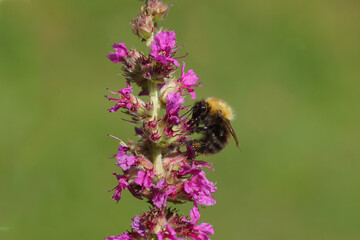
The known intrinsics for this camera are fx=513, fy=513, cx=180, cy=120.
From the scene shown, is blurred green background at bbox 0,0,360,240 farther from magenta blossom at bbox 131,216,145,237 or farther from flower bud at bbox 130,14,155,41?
flower bud at bbox 130,14,155,41

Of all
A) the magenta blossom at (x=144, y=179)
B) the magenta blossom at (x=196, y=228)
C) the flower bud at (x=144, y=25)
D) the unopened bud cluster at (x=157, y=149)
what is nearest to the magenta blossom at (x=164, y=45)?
the unopened bud cluster at (x=157, y=149)

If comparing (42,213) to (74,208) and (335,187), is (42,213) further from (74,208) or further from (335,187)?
(335,187)

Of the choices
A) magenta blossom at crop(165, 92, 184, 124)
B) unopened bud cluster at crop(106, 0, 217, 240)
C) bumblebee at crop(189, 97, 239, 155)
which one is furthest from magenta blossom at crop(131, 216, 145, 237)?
bumblebee at crop(189, 97, 239, 155)

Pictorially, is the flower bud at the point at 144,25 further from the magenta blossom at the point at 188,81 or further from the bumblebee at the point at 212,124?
the bumblebee at the point at 212,124

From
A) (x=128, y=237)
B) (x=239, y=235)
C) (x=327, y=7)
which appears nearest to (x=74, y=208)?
(x=239, y=235)

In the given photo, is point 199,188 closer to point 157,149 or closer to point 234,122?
point 157,149

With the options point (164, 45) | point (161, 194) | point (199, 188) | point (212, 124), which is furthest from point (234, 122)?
point (161, 194)
